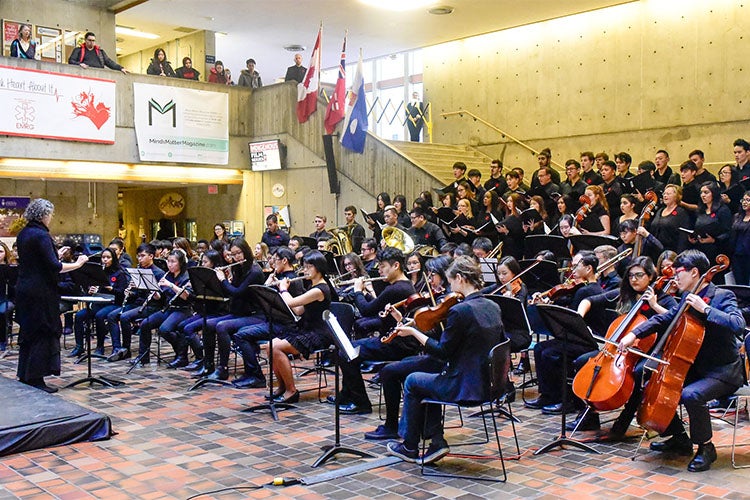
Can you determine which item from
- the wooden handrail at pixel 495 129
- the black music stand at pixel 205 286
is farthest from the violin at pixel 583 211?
the wooden handrail at pixel 495 129

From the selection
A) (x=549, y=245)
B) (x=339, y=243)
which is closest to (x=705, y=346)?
(x=549, y=245)

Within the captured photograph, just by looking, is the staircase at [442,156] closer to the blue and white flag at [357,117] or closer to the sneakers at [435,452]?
the blue and white flag at [357,117]

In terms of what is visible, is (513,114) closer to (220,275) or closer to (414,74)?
(414,74)

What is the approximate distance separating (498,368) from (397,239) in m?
6.28

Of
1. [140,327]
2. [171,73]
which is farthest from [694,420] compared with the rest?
[171,73]

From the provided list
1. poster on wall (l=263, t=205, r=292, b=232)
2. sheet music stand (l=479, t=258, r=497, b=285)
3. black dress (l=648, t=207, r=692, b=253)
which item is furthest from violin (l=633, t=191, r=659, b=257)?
poster on wall (l=263, t=205, r=292, b=232)

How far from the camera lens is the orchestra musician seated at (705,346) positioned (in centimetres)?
542

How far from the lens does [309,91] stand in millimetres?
16859

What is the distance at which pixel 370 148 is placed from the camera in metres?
16.0

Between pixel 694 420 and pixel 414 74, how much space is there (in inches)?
776

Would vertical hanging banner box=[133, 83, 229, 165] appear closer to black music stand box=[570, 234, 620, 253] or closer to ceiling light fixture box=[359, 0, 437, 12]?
ceiling light fixture box=[359, 0, 437, 12]

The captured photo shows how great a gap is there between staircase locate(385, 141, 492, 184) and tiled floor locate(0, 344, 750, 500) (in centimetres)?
1078

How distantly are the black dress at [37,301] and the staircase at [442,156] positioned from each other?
34.1ft

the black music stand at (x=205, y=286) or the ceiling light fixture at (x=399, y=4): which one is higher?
the ceiling light fixture at (x=399, y=4)
